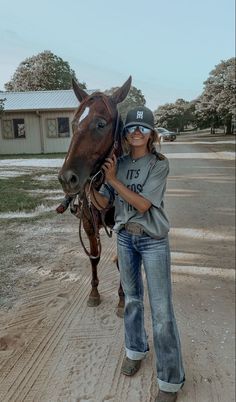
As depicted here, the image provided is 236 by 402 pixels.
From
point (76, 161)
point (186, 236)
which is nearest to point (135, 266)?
point (76, 161)

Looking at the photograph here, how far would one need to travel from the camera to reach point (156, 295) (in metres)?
2.17

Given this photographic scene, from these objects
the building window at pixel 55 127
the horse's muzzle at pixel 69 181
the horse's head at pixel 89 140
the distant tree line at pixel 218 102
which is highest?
the distant tree line at pixel 218 102

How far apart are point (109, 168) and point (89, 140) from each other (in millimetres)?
221

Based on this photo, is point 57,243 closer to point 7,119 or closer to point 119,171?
point 7,119

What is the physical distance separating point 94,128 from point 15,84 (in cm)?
146

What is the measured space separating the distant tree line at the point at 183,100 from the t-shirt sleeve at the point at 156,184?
589 mm

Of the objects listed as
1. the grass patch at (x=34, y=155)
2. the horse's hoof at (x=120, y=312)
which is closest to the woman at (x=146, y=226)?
the horse's hoof at (x=120, y=312)

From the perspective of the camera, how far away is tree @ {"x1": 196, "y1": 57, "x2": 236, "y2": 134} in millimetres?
30064

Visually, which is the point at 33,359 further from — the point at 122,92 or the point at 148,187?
the point at 122,92

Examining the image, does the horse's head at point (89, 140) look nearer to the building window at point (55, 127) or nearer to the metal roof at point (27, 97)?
the metal roof at point (27, 97)

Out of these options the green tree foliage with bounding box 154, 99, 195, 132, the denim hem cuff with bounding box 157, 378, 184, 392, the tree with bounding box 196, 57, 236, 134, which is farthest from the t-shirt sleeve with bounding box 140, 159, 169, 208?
the tree with bounding box 196, 57, 236, 134

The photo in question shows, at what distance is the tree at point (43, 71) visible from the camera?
3.16m

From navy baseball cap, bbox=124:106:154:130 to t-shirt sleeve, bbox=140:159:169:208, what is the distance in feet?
0.72

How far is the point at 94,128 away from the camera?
85.9 inches
